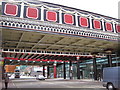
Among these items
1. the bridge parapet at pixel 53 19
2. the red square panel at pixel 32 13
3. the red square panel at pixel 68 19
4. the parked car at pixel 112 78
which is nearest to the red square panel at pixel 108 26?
the bridge parapet at pixel 53 19

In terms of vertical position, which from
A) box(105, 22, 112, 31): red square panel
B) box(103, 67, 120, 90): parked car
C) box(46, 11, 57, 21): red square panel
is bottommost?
box(103, 67, 120, 90): parked car

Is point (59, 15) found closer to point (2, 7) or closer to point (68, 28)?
point (68, 28)

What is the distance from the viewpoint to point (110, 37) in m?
18.9

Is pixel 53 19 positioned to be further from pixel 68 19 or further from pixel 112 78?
pixel 112 78

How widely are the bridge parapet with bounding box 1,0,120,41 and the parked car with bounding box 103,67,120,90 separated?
14.0 feet

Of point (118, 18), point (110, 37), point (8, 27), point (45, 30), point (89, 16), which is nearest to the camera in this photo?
point (8, 27)

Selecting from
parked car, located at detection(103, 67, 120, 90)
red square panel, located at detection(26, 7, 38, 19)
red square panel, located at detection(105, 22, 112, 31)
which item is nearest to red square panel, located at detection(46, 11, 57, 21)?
red square panel, located at detection(26, 7, 38, 19)

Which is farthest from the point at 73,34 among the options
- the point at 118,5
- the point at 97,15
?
the point at 118,5

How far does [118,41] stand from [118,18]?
2.96 metres

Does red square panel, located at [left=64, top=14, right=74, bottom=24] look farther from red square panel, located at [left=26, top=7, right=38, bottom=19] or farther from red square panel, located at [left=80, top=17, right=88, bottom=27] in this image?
red square panel, located at [left=26, top=7, right=38, bottom=19]

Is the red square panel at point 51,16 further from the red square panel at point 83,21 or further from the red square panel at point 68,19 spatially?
the red square panel at point 83,21

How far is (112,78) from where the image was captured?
14906 mm

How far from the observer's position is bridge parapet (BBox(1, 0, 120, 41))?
14.1 meters

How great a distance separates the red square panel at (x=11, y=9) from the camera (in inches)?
548
